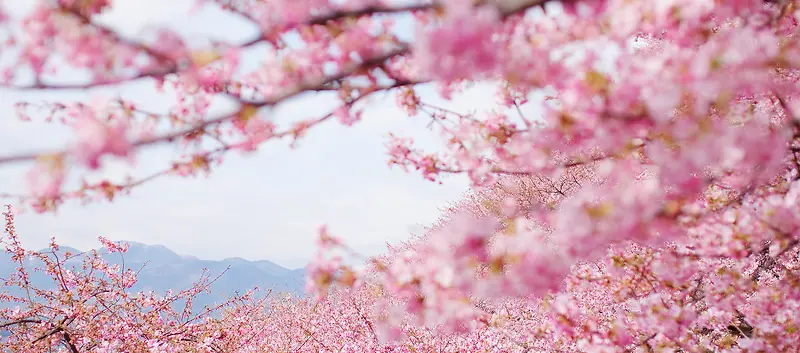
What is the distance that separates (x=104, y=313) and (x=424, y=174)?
5.97m

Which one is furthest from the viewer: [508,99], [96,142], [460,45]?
[508,99]

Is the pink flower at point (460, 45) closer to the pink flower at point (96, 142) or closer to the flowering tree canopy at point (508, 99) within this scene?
the flowering tree canopy at point (508, 99)

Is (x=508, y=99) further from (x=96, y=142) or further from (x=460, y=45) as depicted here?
(x=96, y=142)

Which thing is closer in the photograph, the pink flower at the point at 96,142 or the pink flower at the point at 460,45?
the pink flower at the point at 460,45

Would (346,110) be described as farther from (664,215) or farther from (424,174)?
(664,215)

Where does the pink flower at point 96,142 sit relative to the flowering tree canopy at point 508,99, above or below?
below

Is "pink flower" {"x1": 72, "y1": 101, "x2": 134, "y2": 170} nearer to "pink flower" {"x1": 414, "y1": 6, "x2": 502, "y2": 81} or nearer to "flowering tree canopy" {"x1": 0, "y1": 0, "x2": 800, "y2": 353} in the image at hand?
"flowering tree canopy" {"x1": 0, "y1": 0, "x2": 800, "y2": 353}

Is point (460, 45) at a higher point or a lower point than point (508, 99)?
lower

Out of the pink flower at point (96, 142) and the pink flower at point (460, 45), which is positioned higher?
the pink flower at point (460, 45)

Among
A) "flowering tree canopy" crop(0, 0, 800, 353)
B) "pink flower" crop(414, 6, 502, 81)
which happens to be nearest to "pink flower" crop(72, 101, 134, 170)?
"flowering tree canopy" crop(0, 0, 800, 353)

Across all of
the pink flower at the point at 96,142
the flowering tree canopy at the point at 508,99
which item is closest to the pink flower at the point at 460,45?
the flowering tree canopy at the point at 508,99

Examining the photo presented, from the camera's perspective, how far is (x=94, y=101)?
5.74 feet

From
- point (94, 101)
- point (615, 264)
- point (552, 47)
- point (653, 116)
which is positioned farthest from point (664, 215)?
point (94, 101)

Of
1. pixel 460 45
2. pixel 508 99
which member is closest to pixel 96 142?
pixel 460 45
